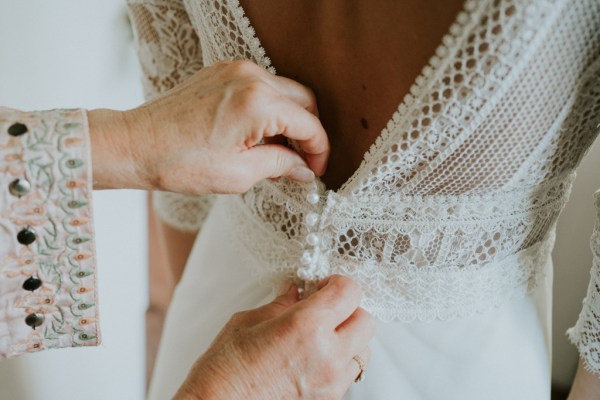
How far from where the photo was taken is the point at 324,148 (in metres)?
0.61

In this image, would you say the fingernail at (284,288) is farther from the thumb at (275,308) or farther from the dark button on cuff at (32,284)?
the dark button on cuff at (32,284)

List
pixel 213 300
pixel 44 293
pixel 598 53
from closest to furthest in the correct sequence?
pixel 598 53 → pixel 44 293 → pixel 213 300

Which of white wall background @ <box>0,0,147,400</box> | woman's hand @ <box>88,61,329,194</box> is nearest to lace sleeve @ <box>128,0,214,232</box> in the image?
white wall background @ <box>0,0,147,400</box>

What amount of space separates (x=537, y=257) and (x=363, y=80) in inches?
14.6

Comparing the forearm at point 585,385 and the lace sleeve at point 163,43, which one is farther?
the lace sleeve at point 163,43

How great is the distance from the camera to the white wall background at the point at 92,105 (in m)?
0.95

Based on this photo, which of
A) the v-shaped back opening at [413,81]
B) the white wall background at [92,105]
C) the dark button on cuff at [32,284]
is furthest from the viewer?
the white wall background at [92,105]

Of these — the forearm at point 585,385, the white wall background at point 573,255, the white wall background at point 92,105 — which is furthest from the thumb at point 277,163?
the white wall background at point 573,255

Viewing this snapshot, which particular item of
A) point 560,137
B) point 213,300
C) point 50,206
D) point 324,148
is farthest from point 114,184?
point 560,137

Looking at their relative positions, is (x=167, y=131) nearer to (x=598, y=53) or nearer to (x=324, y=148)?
(x=324, y=148)

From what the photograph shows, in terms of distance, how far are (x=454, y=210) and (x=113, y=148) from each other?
0.40 meters

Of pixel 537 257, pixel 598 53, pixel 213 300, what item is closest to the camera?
pixel 598 53

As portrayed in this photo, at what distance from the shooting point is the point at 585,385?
0.71 m

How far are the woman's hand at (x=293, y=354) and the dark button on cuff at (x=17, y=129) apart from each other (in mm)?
337
